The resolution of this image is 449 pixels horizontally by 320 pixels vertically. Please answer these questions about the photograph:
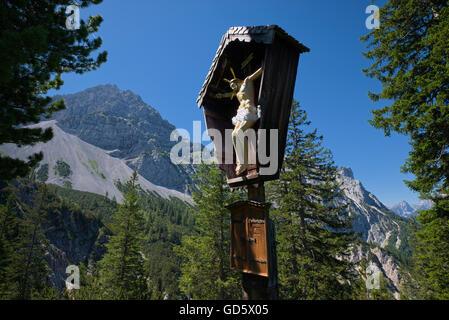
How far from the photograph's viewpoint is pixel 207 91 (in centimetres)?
499

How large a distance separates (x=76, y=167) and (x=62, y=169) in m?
11.8

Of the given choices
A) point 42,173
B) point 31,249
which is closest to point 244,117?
point 31,249

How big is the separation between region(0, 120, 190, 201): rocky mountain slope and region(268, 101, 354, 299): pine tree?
141699mm

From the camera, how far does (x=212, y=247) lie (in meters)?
13.4

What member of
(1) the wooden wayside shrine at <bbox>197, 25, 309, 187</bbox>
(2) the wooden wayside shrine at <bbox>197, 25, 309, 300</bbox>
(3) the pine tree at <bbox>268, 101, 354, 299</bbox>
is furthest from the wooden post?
(3) the pine tree at <bbox>268, 101, 354, 299</bbox>

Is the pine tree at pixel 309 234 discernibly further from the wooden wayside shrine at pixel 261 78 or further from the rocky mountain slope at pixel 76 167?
the rocky mountain slope at pixel 76 167

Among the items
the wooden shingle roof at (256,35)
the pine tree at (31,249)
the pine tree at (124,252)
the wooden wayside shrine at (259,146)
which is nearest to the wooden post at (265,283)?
the wooden wayside shrine at (259,146)

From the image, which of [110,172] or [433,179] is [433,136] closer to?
[433,179]

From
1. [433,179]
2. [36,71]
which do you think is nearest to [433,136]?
[433,179]

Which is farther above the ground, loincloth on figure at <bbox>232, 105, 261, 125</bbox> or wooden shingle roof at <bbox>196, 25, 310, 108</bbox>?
wooden shingle roof at <bbox>196, 25, 310, 108</bbox>

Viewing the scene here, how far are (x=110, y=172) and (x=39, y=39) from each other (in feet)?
639

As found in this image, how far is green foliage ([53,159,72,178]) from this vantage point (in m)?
146

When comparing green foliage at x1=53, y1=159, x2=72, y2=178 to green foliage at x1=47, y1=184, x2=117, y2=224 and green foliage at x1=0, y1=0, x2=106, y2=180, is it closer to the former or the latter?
green foliage at x1=47, y1=184, x2=117, y2=224

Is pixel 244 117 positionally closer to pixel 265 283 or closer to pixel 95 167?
pixel 265 283
